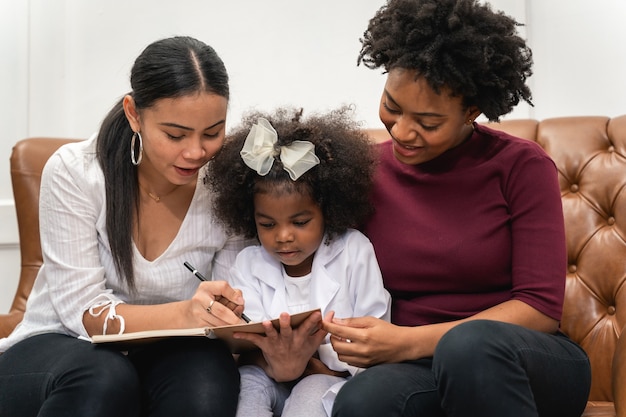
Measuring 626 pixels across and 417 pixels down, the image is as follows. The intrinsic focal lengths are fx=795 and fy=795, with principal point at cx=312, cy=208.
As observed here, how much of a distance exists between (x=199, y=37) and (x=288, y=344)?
4.38ft

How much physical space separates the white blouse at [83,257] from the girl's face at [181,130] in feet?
0.48

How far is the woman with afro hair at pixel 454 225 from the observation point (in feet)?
4.89

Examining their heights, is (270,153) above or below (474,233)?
above

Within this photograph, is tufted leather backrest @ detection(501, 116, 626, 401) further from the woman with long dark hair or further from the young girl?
the woman with long dark hair

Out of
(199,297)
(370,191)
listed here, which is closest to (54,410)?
(199,297)

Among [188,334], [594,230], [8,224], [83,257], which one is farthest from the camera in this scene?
[8,224]

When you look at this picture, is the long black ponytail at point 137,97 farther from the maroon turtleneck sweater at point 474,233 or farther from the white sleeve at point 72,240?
the maroon turtleneck sweater at point 474,233

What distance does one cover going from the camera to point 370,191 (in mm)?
1842

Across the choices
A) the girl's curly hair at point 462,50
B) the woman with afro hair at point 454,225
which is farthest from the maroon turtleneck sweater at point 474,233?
the girl's curly hair at point 462,50

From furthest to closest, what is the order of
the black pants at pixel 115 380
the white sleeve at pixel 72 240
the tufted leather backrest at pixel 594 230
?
the tufted leather backrest at pixel 594 230, the white sleeve at pixel 72 240, the black pants at pixel 115 380

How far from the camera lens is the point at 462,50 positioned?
1.61 m

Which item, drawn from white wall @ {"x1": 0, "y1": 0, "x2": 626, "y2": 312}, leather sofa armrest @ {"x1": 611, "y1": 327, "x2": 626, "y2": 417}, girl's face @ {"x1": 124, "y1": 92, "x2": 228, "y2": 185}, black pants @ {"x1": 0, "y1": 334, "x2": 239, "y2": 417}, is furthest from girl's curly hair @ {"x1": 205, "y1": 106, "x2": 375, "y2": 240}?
white wall @ {"x1": 0, "y1": 0, "x2": 626, "y2": 312}

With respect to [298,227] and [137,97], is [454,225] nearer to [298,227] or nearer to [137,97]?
[298,227]

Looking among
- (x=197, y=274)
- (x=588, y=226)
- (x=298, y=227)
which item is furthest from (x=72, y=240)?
(x=588, y=226)
